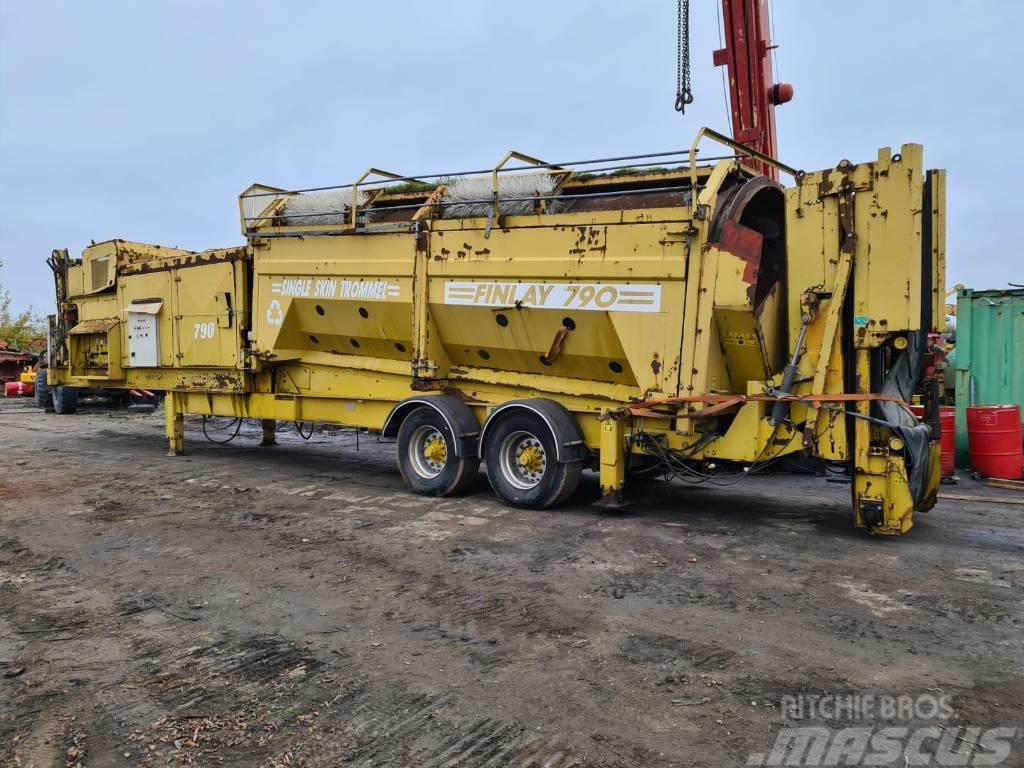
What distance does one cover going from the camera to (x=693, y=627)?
4336 millimetres

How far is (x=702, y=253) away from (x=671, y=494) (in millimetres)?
2945

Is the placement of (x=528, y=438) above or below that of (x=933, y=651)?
above

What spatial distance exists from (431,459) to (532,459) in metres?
1.25

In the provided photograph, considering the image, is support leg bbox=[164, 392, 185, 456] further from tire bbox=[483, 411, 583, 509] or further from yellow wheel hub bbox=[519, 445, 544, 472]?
yellow wheel hub bbox=[519, 445, 544, 472]

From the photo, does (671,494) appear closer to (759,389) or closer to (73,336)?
(759,389)

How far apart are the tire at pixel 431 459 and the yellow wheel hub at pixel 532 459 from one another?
1.96 ft

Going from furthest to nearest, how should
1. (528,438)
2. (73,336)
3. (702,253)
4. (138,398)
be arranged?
(138,398), (73,336), (528,438), (702,253)

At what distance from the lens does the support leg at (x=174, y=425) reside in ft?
37.6

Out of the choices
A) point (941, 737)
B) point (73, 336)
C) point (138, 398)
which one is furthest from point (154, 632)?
point (138, 398)

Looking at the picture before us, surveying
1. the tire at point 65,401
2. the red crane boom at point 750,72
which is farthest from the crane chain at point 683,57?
the tire at point 65,401

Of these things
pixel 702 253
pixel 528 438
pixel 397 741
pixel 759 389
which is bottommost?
pixel 397 741

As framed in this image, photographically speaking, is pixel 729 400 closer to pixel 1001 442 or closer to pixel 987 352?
pixel 1001 442

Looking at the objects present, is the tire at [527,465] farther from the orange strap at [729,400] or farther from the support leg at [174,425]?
the support leg at [174,425]

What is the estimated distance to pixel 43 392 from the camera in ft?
67.9
